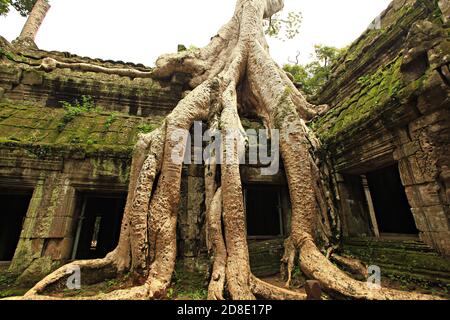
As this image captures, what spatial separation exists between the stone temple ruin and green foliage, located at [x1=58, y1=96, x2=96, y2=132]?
5 centimetres

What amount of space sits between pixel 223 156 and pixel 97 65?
4.74 meters

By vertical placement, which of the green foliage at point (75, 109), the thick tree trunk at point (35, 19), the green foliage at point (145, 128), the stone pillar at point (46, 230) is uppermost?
the thick tree trunk at point (35, 19)

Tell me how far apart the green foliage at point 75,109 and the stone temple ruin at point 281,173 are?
51 millimetres

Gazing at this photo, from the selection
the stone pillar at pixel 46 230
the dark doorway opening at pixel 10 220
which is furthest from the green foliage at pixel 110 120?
the dark doorway opening at pixel 10 220

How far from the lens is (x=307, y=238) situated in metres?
3.04

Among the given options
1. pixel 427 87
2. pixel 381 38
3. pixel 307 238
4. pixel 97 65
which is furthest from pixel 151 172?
pixel 381 38

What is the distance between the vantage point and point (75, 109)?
4.40 meters

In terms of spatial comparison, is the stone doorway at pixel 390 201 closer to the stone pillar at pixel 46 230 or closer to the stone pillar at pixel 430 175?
the stone pillar at pixel 430 175

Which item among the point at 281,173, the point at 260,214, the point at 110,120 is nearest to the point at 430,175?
the point at 281,173

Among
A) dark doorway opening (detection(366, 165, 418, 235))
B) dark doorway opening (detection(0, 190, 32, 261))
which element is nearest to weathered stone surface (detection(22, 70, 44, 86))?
dark doorway opening (detection(0, 190, 32, 261))

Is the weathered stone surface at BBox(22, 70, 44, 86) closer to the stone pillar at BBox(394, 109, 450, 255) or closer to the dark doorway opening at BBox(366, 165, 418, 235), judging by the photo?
the stone pillar at BBox(394, 109, 450, 255)

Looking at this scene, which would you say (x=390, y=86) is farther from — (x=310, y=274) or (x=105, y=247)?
(x=105, y=247)

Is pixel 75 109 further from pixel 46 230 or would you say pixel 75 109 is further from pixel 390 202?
pixel 390 202

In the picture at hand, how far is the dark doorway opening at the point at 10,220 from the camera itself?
4690 mm
